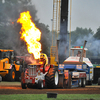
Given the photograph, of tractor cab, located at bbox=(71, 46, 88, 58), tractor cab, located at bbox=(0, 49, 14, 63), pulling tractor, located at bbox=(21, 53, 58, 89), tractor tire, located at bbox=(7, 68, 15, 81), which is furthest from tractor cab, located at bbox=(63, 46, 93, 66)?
tractor cab, located at bbox=(0, 49, 14, 63)

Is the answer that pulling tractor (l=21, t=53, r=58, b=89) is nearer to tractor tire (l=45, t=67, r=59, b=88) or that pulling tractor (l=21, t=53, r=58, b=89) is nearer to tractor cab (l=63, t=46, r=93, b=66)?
tractor tire (l=45, t=67, r=59, b=88)

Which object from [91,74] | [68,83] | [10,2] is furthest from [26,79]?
[10,2]

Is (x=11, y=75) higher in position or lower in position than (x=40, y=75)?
lower

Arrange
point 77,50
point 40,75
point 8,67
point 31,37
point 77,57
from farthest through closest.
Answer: point 8,67 < point 77,50 < point 77,57 < point 31,37 < point 40,75

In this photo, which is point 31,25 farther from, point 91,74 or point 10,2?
point 10,2

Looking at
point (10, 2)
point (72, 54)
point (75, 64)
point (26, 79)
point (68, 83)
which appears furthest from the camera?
point (10, 2)

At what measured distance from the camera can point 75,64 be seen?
28125 millimetres

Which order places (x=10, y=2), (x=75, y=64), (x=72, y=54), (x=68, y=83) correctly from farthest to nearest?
(x=10, y=2)
(x=72, y=54)
(x=75, y=64)
(x=68, y=83)

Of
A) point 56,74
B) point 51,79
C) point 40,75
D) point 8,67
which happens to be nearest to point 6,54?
point 8,67

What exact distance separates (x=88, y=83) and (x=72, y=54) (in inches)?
126

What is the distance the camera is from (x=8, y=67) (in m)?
34.1

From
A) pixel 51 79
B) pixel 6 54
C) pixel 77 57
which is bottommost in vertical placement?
pixel 51 79

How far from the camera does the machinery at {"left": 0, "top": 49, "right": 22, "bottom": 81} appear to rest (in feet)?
110

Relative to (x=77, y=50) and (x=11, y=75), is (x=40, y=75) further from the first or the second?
(x=11, y=75)
